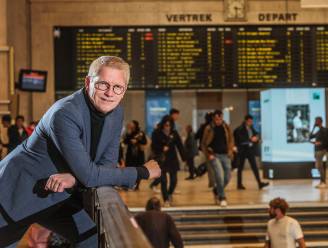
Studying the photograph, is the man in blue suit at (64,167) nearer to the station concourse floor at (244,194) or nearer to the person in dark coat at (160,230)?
the person in dark coat at (160,230)

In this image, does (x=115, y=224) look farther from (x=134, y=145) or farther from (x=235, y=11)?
(x=235, y=11)

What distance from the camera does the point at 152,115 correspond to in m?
20.6

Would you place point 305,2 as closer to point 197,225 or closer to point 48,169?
point 197,225

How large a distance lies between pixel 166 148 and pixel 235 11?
389 cm

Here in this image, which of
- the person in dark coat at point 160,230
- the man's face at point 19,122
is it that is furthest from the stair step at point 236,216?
the person in dark coat at point 160,230

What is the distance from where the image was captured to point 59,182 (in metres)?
2.46

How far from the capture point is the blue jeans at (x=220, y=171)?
1112cm

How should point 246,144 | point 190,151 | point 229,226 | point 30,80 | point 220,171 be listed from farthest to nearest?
point 190,151 → point 246,144 → point 30,80 → point 220,171 → point 229,226

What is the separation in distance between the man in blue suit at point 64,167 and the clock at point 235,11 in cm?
1149

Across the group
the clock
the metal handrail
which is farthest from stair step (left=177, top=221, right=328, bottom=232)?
the metal handrail

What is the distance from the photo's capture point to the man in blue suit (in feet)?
8.30

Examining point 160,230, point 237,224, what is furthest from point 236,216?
point 160,230

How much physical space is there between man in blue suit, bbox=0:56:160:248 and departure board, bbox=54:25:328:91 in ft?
36.3

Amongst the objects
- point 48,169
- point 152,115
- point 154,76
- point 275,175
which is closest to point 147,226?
point 48,169
